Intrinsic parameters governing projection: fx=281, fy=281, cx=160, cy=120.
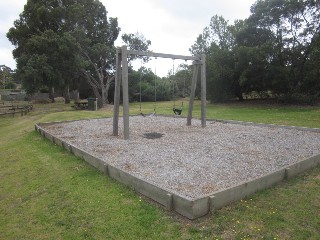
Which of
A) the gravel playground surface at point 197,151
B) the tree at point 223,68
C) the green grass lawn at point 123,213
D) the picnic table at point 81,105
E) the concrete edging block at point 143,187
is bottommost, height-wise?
the green grass lawn at point 123,213

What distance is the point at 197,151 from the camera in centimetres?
721

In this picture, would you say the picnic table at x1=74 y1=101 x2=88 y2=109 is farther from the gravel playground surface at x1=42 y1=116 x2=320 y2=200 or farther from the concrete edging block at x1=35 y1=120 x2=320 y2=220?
the concrete edging block at x1=35 y1=120 x2=320 y2=220

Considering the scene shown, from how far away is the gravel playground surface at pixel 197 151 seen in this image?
513cm

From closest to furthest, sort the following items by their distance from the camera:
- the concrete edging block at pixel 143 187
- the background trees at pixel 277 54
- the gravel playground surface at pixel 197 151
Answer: the concrete edging block at pixel 143 187
the gravel playground surface at pixel 197 151
the background trees at pixel 277 54

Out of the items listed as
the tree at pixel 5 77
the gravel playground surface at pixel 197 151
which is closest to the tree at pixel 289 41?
the gravel playground surface at pixel 197 151

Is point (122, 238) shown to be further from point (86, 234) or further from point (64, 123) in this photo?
point (64, 123)

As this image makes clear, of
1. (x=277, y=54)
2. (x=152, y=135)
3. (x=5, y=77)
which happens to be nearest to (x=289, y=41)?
(x=277, y=54)

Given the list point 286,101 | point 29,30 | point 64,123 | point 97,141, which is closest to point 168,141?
point 97,141

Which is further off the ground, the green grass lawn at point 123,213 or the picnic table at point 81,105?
the picnic table at point 81,105

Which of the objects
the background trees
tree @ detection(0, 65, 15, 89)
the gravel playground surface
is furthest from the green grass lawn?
tree @ detection(0, 65, 15, 89)

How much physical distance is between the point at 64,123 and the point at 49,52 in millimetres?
11481

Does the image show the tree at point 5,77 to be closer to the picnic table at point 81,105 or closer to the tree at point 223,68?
the picnic table at point 81,105

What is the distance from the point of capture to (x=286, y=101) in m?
21.8

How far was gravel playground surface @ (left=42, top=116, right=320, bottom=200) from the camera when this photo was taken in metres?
5.13
